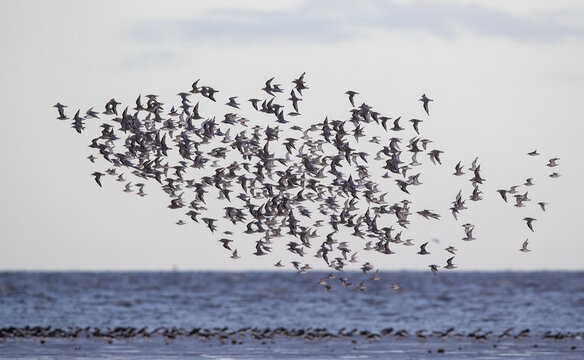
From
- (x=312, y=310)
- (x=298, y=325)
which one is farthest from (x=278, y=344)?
(x=312, y=310)

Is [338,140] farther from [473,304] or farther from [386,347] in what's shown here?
[473,304]

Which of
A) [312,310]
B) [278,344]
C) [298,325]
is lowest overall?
[278,344]

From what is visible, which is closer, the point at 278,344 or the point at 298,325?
the point at 278,344

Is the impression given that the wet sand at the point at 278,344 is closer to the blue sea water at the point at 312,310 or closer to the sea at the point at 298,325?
the sea at the point at 298,325

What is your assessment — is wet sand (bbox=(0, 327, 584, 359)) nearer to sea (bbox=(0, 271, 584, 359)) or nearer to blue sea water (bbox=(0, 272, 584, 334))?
sea (bbox=(0, 271, 584, 359))

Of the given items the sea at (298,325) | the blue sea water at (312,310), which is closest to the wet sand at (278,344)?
the sea at (298,325)

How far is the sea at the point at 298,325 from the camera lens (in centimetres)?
4003

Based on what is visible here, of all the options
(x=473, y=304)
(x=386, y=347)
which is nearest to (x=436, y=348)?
(x=386, y=347)

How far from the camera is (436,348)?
41.6m

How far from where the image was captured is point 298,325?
5569cm

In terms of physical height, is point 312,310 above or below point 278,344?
above

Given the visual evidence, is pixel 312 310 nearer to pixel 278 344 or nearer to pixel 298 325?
pixel 298 325

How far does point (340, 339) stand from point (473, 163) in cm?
1452

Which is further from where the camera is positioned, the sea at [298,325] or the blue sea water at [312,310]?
the blue sea water at [312,310]
